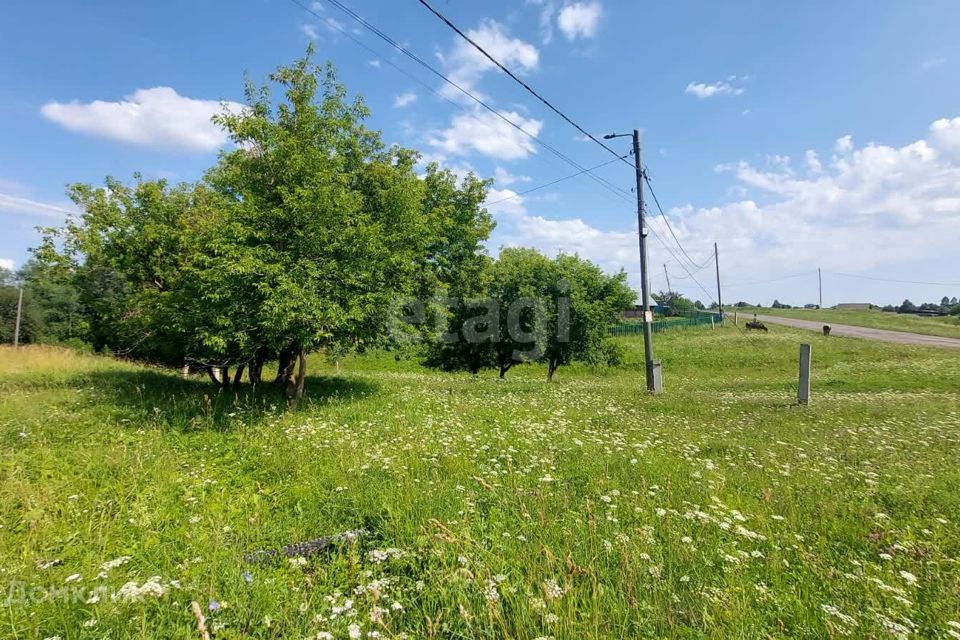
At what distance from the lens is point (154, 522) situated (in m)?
4.40

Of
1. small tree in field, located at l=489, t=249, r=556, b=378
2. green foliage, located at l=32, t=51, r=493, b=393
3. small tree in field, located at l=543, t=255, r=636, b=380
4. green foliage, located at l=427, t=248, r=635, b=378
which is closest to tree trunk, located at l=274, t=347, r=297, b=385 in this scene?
green foliage, located at l=32, t=51, r=493, b=393

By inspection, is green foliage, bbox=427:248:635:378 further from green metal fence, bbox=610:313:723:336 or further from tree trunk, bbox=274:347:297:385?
green metal fence, bbox=610:313:723:336

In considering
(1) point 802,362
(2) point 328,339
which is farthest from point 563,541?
(1) point 802,362

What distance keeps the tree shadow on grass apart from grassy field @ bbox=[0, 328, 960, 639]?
0.14 metres

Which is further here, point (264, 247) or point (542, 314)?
point (542, 314)

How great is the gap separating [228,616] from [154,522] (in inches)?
86.9

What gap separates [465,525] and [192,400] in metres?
9.17

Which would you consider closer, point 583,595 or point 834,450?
point 583,595

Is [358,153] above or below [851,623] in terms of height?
above

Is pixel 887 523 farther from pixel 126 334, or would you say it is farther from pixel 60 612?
pixel 126 334

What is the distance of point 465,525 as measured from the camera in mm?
4098

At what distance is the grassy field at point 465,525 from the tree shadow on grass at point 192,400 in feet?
0.46

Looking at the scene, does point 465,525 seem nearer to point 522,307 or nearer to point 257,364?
point 257,364

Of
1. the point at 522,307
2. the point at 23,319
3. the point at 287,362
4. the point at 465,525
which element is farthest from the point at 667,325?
the point at 23,319
